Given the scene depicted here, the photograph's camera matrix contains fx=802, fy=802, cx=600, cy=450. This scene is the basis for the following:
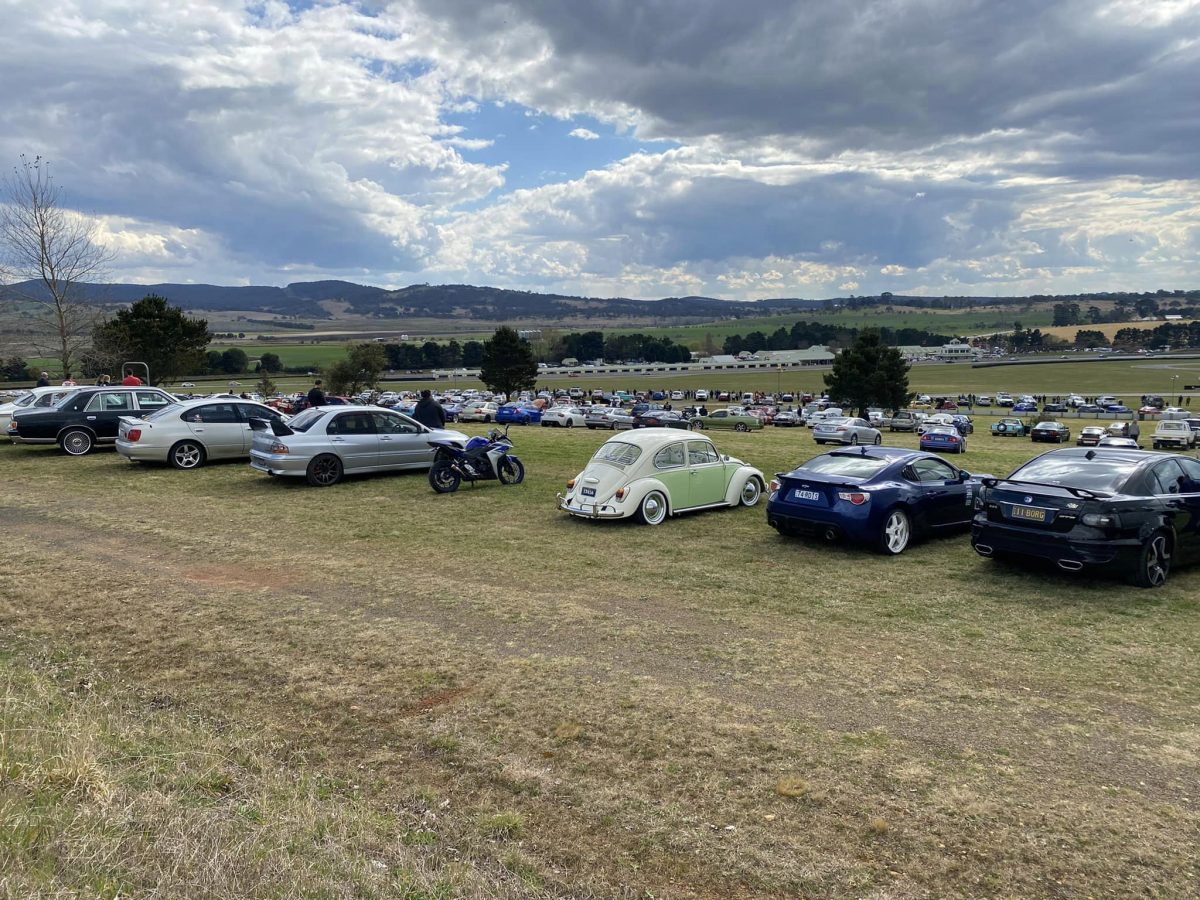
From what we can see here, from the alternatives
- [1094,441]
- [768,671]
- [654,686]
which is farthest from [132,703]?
[1094,441]

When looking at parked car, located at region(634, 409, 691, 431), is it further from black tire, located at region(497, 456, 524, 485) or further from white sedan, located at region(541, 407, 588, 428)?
black tire, located at region(497, 456, 524, 485)

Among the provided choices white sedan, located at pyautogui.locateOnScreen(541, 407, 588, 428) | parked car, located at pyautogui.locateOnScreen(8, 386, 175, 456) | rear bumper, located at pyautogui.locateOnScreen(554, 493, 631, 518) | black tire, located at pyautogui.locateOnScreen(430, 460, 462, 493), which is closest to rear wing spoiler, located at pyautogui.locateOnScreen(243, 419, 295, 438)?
parked car, located at pyautogui.locateOnScreen(8, 386, 175, 456)

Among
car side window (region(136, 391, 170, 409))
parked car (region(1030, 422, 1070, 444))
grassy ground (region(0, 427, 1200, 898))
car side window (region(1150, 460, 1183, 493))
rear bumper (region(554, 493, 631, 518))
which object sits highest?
car side window (region(136, 391, 170, 409))

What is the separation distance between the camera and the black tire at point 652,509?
482 inches

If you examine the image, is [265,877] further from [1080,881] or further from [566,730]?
[1080,881]

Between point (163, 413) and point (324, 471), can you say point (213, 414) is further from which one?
point (324, 471)

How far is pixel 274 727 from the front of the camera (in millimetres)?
5129

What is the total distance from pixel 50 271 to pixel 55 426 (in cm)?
1300

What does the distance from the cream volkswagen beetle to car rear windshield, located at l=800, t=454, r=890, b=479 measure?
2123 millimetres

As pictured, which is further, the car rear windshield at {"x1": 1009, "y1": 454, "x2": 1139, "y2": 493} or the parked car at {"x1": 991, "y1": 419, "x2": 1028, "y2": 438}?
the parked car at {"x1": 991, "y1": 419, "x2": 1028, "y2": 438}

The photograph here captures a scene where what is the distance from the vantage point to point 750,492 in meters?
13.7

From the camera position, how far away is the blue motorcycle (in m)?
14.8

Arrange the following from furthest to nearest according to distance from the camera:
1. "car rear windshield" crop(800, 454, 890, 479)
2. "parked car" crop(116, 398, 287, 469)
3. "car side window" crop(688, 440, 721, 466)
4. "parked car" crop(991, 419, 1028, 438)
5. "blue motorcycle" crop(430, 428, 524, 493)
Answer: "parked car" crop(991, 419, 1028, 438), "parked car" crop(116, 398, 287, 469), "blue motorcycle" crop(430, 428, 524, 493), "car side window" crop(688, 440, 721, 466), "car rear windshield" crop(800, 454, 890, 479)

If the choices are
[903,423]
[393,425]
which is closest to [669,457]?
[393,425]
